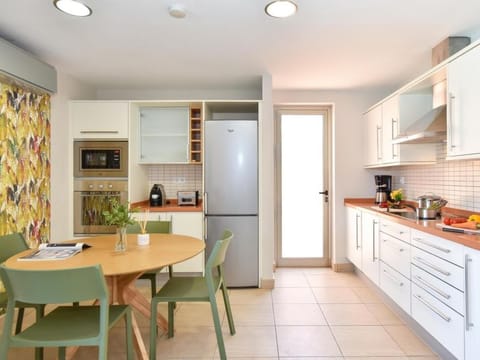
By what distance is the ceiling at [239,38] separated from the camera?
2.20m

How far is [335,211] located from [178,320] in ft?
7.95

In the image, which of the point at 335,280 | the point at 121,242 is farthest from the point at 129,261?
the point at 335,280

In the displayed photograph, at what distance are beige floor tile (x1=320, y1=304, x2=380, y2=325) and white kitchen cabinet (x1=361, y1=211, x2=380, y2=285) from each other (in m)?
0.38

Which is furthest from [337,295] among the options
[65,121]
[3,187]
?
[65,121]

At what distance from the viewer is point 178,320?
9.20ft

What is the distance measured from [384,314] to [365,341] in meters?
0.59

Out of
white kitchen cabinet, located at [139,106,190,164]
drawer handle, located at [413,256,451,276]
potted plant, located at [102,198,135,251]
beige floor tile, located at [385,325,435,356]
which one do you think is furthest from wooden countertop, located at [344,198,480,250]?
white kitchen cabinet, located at [139,106,190,164]

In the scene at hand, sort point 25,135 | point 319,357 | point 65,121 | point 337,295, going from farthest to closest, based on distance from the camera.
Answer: point 65,121 < point 337,295 < point 25,135 < point 319,357

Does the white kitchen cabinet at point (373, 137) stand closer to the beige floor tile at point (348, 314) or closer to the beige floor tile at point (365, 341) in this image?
the beige floor tile at point (348, 314)

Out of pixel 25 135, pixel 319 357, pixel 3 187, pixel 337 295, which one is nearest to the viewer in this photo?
pixel 319 357

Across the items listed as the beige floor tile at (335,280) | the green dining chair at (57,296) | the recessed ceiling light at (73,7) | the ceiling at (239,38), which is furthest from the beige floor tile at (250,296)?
the recessed ceiling light at (73,7)

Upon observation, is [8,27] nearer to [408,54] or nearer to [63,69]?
[63,69]

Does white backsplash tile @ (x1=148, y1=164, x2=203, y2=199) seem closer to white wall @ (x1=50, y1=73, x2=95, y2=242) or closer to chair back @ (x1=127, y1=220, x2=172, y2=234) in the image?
white wall @ (x1=50, y1=73, x2=95, y2=242)

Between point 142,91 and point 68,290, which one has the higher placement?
point 142,91
